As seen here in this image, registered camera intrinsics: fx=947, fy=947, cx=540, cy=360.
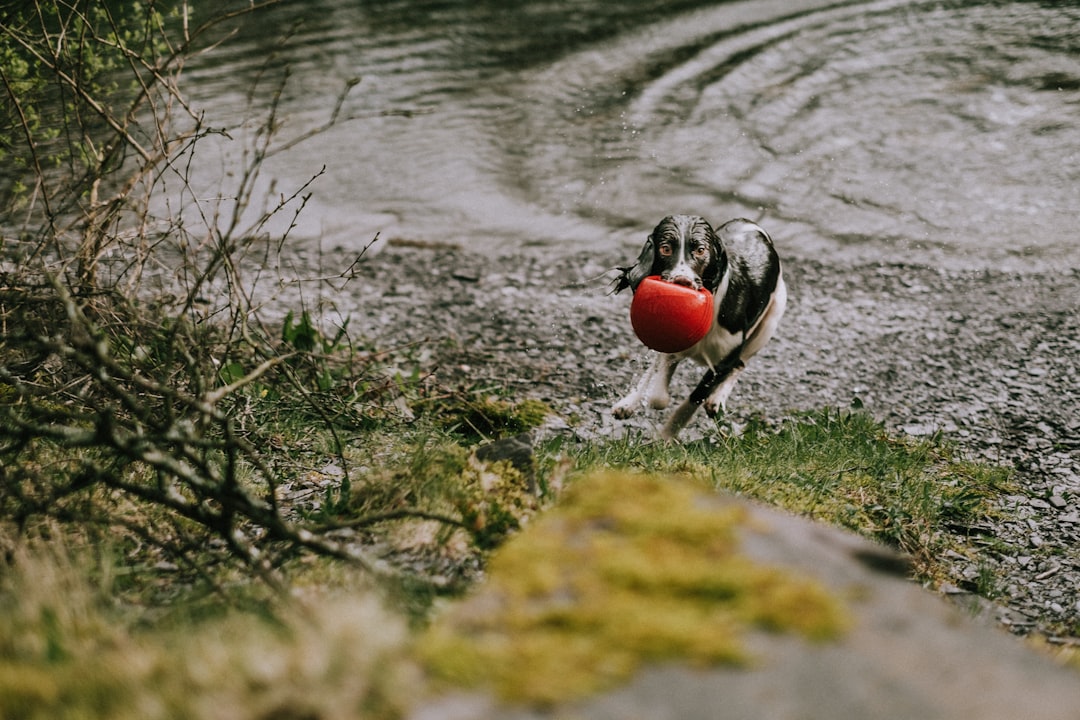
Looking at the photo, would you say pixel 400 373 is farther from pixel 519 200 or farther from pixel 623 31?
pixel 623 31

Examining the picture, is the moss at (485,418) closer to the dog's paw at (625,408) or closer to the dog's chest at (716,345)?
the dog's paw at (625,408)

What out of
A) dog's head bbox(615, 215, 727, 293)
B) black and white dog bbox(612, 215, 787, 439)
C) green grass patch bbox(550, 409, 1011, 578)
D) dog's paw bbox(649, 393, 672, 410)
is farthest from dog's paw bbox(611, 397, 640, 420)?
dog's head bbox(615, 215, 727, 293)

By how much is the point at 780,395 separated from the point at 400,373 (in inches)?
92.3

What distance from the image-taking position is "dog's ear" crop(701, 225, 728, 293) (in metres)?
4.54

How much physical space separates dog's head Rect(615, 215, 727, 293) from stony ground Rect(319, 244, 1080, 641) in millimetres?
574

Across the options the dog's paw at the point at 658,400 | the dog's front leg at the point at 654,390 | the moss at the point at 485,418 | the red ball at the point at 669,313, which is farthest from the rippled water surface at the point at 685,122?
the red ball at the point at 669,313

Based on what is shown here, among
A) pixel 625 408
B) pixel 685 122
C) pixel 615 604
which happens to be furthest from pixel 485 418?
pixel 685 122

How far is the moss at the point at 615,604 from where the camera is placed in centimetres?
160

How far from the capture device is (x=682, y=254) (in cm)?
441

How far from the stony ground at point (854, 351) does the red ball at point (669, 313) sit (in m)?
0.83

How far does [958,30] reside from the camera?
13.3 m

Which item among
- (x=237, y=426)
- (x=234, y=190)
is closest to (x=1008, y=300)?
(x=237, y=426)

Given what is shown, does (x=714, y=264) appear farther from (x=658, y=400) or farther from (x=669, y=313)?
(x=658, y=400)

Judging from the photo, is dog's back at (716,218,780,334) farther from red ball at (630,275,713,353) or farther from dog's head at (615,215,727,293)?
red ball at (630,275,713,353)
